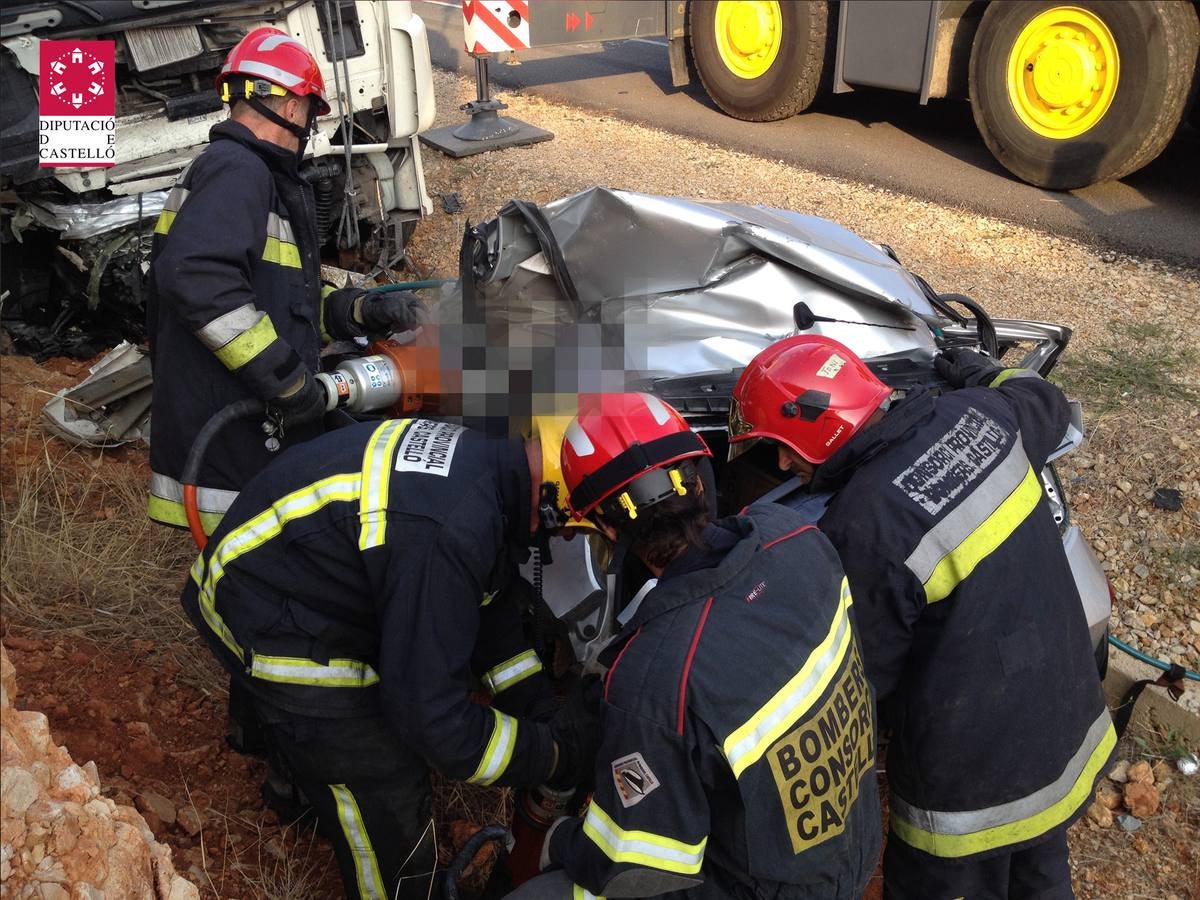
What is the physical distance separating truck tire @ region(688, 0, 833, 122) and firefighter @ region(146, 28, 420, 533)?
212 inches

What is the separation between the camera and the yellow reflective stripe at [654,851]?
168 centimetres

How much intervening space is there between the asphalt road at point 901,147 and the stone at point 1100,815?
144 inches

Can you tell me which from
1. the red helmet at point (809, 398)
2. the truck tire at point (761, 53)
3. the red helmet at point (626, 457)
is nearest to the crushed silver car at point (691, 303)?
the red helmet at point (809, 398)

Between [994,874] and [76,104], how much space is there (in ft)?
12.3

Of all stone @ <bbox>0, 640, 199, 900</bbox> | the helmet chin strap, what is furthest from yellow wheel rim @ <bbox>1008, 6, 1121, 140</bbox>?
stone @ <bbox>0, 640, 199, 900</bbox>

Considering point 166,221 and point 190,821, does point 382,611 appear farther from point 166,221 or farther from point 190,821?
point 166,221

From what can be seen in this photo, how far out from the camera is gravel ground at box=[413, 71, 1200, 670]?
140 inches

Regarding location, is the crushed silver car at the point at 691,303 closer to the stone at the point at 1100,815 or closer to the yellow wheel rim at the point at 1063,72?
the stone at the point at 1100,815

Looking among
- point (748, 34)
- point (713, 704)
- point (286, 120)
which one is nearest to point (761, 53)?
point (748, 34)

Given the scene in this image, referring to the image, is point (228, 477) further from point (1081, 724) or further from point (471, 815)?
point (1081, 724)

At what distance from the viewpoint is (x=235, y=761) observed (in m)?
2.88

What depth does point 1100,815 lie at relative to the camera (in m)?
2.88

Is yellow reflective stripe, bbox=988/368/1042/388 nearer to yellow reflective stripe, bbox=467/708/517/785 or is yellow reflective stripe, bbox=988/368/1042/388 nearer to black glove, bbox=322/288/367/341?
yellow reflective stripe, bbox=467/708/517/785

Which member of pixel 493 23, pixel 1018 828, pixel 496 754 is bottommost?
pixel 1018 828
